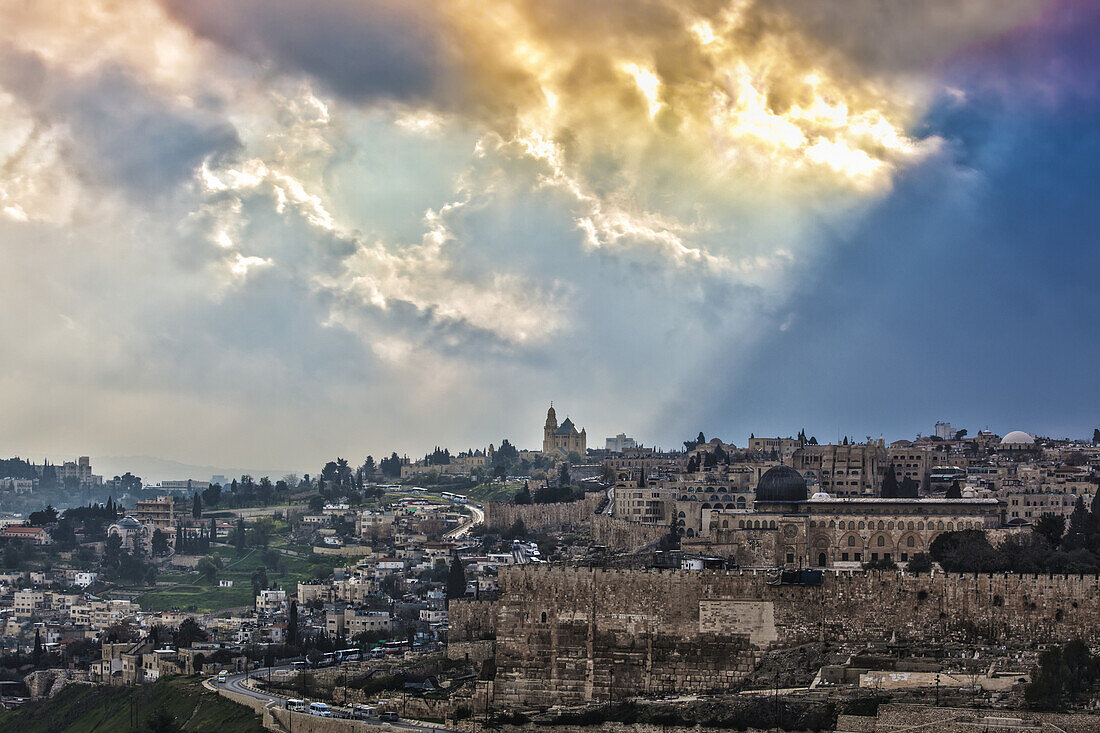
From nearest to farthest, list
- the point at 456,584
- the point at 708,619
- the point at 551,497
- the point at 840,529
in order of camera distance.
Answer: the point at 708,619 < the point at 840,529 < the point at 456,584 < the point at 551,497

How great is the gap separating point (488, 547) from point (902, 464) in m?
21.0

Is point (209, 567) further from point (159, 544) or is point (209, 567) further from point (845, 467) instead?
point (845, 467)

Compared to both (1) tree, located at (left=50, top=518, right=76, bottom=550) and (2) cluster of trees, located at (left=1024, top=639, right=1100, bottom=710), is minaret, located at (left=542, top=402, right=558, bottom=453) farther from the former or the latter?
(2) cluster of trees, located at (left=1024, top=639, right=1100, bottom=710)

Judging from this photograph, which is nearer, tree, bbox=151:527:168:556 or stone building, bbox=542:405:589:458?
tree, bbox=151:527:168:556

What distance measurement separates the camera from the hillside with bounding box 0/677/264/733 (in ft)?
164

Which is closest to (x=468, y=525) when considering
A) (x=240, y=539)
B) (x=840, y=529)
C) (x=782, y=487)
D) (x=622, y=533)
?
(x=240, y=539)

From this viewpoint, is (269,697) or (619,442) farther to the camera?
(619,442)

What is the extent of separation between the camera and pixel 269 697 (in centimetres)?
4988

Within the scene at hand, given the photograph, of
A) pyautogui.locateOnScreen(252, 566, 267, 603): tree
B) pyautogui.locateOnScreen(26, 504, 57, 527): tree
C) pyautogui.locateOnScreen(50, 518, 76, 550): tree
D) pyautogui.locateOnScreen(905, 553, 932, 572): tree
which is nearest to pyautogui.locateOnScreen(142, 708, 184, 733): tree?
pyautogui.locateOnScreen(905, 553, 932, 572): tree

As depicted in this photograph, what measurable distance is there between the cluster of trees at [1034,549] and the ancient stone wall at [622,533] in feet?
51.2

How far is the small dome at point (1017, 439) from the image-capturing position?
8875cm

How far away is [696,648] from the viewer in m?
38.8

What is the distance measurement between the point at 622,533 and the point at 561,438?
82.3 m

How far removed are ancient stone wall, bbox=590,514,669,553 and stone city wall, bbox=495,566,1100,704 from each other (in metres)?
22.7
